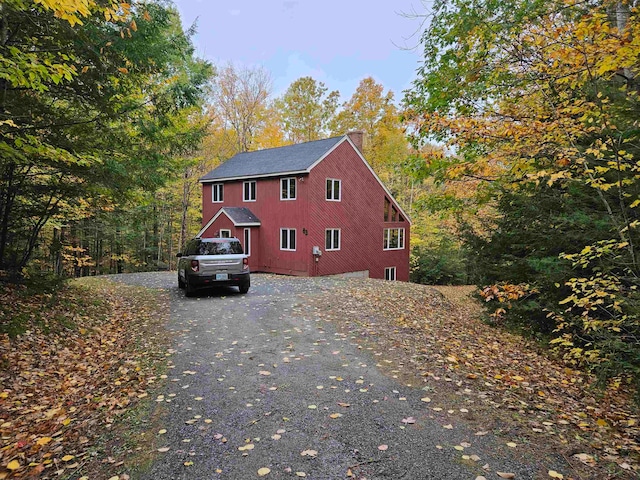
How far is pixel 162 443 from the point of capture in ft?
11.2

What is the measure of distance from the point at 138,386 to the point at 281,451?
2.50 meters

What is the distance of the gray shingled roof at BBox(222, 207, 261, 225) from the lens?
21.3 metres

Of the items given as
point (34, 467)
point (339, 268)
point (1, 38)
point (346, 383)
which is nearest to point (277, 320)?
point (346, 383)

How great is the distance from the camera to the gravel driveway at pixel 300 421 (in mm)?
3057

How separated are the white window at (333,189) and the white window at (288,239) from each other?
110 inches

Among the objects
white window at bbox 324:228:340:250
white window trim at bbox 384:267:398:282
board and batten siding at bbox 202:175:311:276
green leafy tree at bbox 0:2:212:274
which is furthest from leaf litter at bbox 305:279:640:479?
white window trim at bbox 384:267:398:282

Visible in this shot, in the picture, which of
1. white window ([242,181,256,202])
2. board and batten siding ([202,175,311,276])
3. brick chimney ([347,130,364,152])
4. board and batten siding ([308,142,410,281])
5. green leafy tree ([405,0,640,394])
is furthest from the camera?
brick chimney ([347,130,364,152])

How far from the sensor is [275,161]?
2230 cm

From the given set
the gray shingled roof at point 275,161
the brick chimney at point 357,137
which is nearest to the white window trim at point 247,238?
the gray shingled roof at point 275,161

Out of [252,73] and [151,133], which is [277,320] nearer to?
[151,133]

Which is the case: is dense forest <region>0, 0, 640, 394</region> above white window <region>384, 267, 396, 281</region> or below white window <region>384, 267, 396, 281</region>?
above

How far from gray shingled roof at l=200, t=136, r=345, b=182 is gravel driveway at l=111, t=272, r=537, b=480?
47.7 feet

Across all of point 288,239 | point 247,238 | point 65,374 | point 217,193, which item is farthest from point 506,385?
point 217,193

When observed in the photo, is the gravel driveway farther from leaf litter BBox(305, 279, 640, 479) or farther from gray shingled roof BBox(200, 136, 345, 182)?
gray shingled roof BBox(200, 136, 345, 182)
